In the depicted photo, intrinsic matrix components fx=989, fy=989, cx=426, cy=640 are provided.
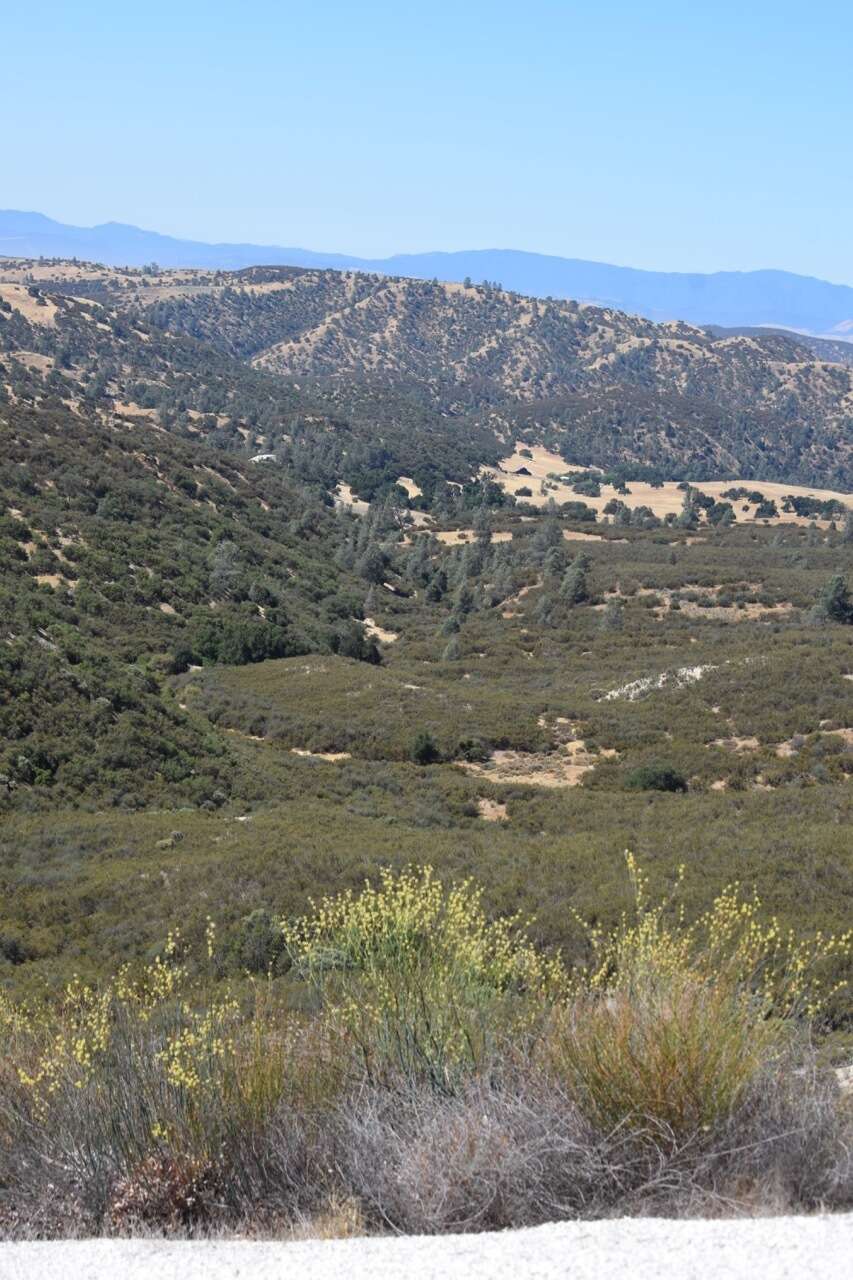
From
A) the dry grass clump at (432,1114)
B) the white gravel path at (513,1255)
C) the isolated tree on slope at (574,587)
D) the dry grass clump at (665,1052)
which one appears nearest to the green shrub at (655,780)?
the dry grass clump at (432,1114)

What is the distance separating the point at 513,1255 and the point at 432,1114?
43.6 inches

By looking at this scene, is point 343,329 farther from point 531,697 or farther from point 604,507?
point 531,697

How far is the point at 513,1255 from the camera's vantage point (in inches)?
196

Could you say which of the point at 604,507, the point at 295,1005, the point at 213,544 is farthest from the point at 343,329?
the point at 295,1005

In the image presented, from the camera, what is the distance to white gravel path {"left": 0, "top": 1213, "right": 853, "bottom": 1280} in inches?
186

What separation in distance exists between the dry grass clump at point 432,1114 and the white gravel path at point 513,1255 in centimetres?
32

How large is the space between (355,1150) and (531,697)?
30.4m

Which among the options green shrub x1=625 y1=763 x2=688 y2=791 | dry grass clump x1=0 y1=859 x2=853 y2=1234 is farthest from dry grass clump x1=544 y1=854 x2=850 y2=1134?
green shrub x1=625 y1=763 x2=688 y2=791

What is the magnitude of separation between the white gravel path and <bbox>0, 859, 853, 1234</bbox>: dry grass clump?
318 millimetres

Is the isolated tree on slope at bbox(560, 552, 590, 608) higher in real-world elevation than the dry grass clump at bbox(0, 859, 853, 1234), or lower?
lower

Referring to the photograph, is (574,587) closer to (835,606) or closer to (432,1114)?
(835,606)

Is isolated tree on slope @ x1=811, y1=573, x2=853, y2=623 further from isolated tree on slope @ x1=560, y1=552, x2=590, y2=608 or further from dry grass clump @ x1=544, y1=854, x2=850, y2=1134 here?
dry grass clump @ x1=544, y1=854, x2=850, y2=1134

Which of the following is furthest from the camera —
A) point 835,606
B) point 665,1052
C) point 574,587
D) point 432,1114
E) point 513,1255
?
point 574,587

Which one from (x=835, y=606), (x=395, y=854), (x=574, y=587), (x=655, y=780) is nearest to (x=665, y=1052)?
(x=395, y=854)
